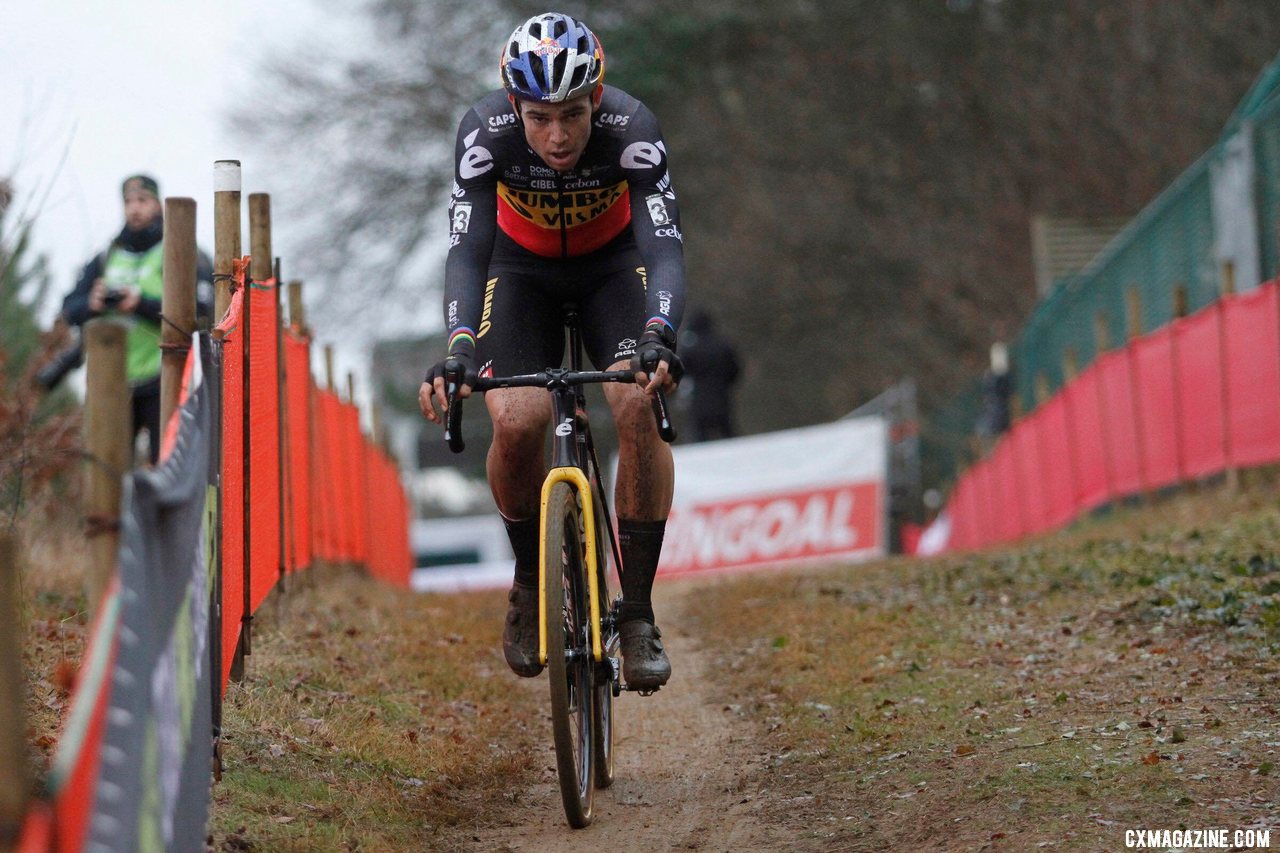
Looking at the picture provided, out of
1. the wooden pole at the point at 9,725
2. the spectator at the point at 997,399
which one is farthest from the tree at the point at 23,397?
the spectator at the point at 997,399

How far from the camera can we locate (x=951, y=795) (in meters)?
5.41

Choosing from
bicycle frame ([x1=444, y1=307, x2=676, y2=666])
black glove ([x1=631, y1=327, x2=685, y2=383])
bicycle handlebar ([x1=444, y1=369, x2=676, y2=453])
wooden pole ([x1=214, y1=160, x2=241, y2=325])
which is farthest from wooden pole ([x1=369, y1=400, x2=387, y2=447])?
black glove ([x1=631, y1=327, x2=685, y2=383])

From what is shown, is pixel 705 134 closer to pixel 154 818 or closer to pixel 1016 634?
pixel 1016 634

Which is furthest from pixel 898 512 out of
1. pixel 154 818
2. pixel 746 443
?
pixel 154 818

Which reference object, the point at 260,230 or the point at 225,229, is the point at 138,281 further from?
the point at 225,229

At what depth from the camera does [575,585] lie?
224 inches

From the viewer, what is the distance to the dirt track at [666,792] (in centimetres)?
546

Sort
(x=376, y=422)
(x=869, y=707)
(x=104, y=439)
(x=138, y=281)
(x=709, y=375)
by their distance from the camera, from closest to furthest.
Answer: (x=104, y=439)
(x=869, y=707)
(x=138, y=281)
(x=376, y=422)
(x=709, y=375)

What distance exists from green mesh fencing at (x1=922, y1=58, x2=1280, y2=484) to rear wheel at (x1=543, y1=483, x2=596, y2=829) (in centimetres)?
969

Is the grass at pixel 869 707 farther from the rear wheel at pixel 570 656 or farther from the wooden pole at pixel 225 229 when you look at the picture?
the wooden pole at pixel 225 229

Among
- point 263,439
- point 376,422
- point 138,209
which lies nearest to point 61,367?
point 138,209

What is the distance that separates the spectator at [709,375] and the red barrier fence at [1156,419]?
11.3 ft

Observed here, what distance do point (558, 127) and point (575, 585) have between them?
1.46m

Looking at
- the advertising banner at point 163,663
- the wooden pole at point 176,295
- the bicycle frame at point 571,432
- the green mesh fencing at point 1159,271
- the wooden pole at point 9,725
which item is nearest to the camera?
the wooden pole at point 9,725
